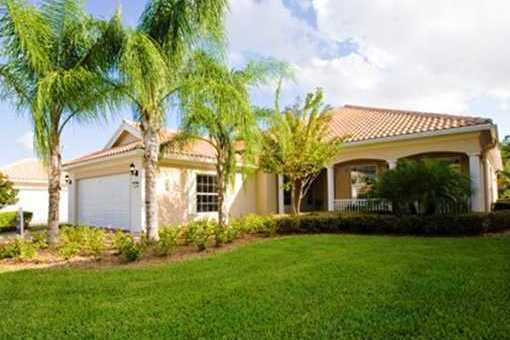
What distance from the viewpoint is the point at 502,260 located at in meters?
7.31

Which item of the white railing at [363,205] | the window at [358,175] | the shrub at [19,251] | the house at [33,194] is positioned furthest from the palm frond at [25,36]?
the house at [33,194]

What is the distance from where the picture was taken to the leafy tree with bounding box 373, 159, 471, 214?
12.0m

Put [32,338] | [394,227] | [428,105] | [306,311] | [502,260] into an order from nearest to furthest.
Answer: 1. [32,338]
2. [306,311]
3. [502,260]
4. [394,227]
5. [428,105]

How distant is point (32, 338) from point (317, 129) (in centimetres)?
1232

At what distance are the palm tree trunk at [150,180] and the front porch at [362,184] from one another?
852 cm

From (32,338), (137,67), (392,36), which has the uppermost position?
(392,36)

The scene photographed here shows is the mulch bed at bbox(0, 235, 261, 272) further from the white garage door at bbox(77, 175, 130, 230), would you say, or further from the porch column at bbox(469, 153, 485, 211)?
the porch column at bbox(469, 153, 485, 211)

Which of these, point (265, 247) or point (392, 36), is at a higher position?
point (392, 36)

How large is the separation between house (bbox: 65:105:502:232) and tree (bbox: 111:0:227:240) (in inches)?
153

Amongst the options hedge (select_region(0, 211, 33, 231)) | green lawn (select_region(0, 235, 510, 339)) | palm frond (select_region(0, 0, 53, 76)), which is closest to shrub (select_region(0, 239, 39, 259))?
green lawn (select_region(0, 235, 510, 339))

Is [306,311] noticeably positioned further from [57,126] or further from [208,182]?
[208,182]

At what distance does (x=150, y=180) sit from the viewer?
31.6 ft

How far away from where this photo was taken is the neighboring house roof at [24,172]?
78.9 ft

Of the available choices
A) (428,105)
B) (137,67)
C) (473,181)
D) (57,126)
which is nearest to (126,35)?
(137,67)
